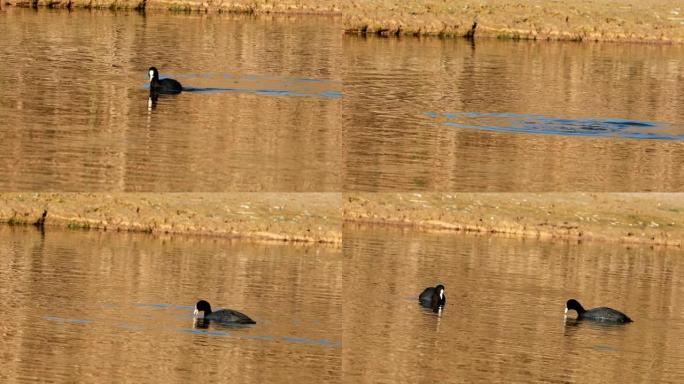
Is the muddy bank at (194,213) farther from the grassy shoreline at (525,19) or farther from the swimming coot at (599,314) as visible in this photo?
the grassy shoreline at (525,19)

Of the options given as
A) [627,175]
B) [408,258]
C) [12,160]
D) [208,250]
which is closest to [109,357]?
[12,160]

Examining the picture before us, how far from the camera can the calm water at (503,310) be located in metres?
24.2

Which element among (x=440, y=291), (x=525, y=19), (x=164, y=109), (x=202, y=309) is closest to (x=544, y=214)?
(x=164, y=109)

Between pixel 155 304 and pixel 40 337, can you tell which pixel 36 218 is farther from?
pixel 40 337

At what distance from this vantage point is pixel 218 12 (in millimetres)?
63750

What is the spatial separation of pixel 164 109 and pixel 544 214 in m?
11.7

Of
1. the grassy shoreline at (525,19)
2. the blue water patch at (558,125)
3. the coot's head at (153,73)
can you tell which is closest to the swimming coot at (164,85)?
the coot's head at (153,73)

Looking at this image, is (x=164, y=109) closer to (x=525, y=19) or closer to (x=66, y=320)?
(x=66, y=320)

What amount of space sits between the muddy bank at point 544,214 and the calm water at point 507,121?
5.00 ft

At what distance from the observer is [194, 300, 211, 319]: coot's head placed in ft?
95.8

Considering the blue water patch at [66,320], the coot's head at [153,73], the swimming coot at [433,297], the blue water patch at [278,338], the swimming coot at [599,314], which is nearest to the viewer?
the blue water patch at [278,338]

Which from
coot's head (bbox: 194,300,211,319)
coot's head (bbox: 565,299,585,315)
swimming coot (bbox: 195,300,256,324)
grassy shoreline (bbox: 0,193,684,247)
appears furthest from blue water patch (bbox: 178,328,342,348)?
coot's head (bbox: 565,299,585,315)

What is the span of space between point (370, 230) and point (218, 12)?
29.2 m

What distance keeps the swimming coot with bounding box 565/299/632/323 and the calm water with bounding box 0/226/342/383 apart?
4.25 meters
